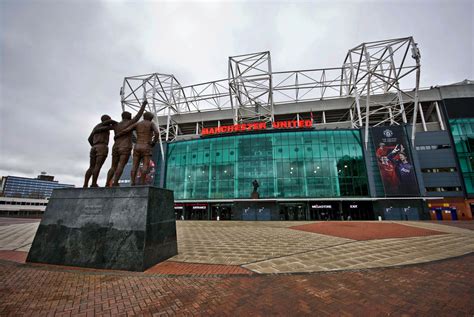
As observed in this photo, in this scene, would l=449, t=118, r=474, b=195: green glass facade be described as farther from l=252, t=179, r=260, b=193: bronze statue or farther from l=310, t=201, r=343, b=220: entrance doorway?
l=252, t=179, r=260, b=193: bronze statue

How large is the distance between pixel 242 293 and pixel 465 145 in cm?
5039

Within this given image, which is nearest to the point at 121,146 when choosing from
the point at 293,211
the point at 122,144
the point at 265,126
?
the point at 122,144

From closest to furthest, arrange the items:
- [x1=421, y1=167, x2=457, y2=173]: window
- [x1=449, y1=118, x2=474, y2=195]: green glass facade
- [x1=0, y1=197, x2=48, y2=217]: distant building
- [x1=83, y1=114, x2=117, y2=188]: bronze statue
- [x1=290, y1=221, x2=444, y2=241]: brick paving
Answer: [x1=83, y1=114, x2=117, y2=188]: bronze statue → [x1=290, y1=221, x2=444, y2=241]: brick paving → [x1=449, y1=118, x2=474, y2=195]: green glass facade → [x1=421, y1=167, x2=457, y2=173]: window → [x1=0, y1=197, x2=48, y2=217]: distant building

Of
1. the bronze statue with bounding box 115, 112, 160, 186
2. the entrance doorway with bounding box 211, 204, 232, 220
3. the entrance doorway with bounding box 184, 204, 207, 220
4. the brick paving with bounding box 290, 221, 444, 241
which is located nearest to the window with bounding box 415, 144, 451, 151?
the brick paving with bounding box 290, 221, 444, 241

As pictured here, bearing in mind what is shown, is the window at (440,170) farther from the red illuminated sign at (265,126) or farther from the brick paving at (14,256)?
the brick paving at (14,256)

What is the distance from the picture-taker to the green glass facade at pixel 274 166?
108ft

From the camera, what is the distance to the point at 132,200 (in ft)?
22.7

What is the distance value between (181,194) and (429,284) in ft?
119

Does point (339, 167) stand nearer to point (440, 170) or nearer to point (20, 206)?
point (440, 170)

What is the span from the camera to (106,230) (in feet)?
21.9

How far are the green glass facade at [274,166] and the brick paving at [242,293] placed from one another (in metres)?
27.7

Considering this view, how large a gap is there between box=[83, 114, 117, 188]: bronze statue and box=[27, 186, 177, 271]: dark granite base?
134 cm

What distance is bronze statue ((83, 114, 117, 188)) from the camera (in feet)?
28.9

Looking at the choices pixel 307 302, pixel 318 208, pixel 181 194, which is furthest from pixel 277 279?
pixel 181 194
